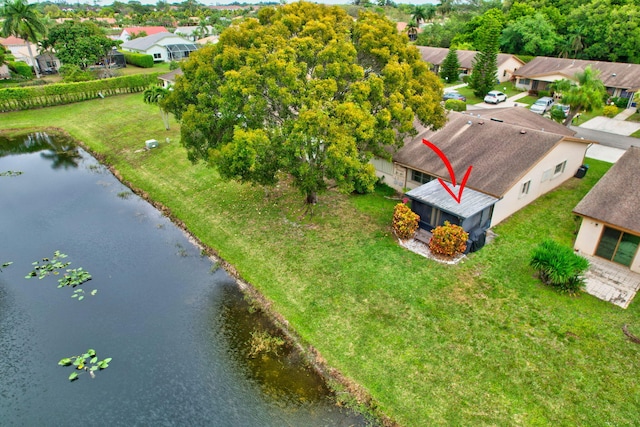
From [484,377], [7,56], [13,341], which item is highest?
[7,56]

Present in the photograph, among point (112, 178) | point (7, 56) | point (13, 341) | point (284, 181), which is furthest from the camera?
point (7, 56)

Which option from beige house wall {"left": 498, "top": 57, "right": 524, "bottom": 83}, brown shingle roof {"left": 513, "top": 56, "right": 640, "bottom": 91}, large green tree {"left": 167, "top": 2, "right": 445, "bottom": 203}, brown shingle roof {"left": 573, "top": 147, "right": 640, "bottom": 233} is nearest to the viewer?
brown shingle roof {"left": 573, "top": 147, "right": 640, "bottom": 233}

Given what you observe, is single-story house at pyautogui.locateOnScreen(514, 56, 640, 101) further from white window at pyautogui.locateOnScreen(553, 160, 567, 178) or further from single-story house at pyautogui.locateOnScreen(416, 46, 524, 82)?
white window at pyautogui.locateOnScreen(553, 160, 567, 178)

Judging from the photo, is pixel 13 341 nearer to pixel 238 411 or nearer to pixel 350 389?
pixel 238 411

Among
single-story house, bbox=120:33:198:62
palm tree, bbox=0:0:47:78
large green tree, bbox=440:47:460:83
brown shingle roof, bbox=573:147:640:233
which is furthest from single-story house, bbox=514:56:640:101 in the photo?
palm tree, bbox=0:0:47:78

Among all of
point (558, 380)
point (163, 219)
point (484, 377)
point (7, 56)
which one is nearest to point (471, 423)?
point (484, 377)

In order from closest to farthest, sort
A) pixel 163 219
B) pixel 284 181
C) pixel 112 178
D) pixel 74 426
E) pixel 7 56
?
pixel 74 426
pixel 163 219
pixel 284 181
pixel 112 178
pixel 7 56

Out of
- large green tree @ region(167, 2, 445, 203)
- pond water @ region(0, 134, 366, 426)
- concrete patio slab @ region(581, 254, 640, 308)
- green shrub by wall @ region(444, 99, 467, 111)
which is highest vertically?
large green tree @ region(167, 2, 445, 203)
